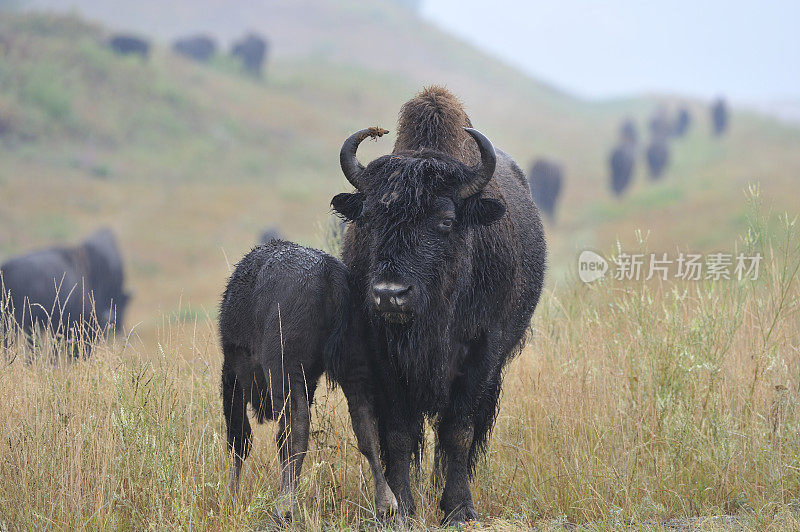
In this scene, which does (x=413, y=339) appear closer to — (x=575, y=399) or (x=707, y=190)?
(x=575, y=399)

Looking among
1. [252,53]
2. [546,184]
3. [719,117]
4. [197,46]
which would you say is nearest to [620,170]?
[546,184]

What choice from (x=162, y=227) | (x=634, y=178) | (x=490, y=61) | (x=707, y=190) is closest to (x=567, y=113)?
(x=490, y=61)

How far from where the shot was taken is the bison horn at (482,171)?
182 inches

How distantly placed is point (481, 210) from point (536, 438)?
198 cm

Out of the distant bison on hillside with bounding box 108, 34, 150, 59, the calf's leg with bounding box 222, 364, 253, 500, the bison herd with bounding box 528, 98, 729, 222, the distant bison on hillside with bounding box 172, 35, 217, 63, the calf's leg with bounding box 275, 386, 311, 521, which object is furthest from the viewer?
the distant bison on hillside with bounding box 172, 35, 217, 63

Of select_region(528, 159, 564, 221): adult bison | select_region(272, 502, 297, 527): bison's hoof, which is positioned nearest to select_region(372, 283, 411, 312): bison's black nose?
select_region(272, 502, 297, 527): bison's hoof

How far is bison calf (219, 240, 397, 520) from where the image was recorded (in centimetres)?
442

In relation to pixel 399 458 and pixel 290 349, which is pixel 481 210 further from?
pixel 399 458

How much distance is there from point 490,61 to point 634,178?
48.4 m

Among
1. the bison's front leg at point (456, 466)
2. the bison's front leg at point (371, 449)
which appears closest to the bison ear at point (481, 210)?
the bison's front leg at point (371, 449)

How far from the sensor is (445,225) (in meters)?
4.58

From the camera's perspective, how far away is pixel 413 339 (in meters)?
4.61

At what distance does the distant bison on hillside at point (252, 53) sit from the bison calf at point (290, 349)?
5435 cm

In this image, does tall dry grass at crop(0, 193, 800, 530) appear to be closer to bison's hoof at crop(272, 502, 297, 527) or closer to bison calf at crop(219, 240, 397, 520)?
bison's hoof at crop(272, 502, 297, 527)
